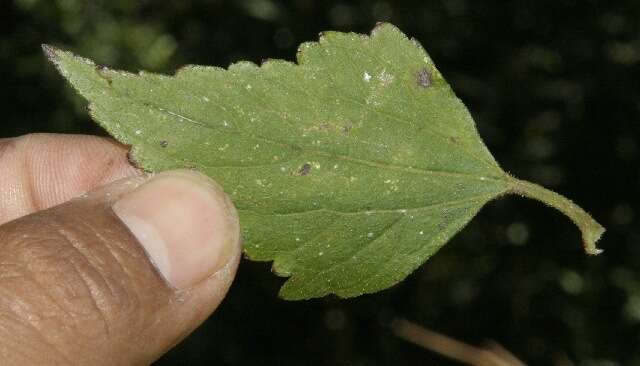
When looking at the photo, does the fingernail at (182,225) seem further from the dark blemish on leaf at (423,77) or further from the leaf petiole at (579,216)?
the leaf petiole at (579,216)

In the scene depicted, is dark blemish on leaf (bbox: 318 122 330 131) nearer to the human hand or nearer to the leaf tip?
the human hand

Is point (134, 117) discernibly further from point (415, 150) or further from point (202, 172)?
point (415, 150)

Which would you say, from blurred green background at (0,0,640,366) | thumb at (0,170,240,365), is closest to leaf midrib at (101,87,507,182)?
thumb at (0,170,240,365)

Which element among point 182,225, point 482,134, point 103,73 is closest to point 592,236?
point 182,225

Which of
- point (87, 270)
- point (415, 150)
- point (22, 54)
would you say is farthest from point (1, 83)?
point (415, 150)

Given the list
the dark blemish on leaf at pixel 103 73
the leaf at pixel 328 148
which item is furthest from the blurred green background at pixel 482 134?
the dark blemish on leaf at pixel 103 73

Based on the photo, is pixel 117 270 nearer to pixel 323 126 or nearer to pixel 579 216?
pixel 323 126
